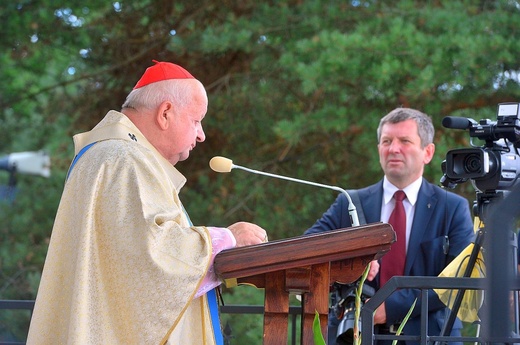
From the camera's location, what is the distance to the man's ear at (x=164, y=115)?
8.89ft

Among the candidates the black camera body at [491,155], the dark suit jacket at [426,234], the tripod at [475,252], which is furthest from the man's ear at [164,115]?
the dark suit jacket at [426,234]

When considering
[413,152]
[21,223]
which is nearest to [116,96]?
[21,223]

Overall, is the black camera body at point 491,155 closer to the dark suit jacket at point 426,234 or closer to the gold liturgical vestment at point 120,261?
the dark suit jacket at point 426,234

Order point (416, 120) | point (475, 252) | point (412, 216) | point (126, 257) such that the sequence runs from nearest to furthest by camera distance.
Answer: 1. point (126, 257)
2. point (475, 252)
3. point (412, 216)
4. point (416, 120)

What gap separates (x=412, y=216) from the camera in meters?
3.81

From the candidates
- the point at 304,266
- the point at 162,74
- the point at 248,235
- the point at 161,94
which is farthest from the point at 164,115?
the point at 304,266

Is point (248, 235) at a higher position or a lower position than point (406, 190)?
lower

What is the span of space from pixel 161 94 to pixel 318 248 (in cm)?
83

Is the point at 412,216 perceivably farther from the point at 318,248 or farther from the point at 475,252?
the point at 318,248

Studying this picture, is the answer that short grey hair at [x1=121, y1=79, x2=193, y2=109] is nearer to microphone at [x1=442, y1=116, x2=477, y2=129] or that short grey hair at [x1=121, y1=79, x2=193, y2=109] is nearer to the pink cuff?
the pink cuff

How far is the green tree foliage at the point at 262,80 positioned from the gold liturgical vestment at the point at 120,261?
387cm

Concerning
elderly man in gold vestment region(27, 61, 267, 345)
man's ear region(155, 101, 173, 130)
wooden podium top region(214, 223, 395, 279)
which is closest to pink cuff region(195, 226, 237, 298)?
elderly man in gold vestment region(27, 61, 267, 345)

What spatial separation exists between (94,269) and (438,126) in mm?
5065

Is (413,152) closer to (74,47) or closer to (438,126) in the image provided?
(438,126)
